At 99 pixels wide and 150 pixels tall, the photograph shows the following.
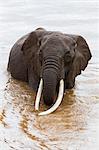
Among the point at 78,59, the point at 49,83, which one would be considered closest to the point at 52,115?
the point at 49,83

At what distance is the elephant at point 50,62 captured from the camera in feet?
23.3

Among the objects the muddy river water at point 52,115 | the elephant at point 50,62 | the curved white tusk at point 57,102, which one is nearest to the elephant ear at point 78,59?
the elephant at point 50,62

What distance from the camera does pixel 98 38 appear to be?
11.2m

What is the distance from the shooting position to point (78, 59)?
308 inches

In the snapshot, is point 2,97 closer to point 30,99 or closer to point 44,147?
point 30,99

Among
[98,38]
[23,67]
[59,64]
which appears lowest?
[98,38]

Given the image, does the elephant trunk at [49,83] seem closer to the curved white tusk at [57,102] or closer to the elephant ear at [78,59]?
the curved white tusk at [57,102]

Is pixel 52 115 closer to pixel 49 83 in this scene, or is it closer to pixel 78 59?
pixel 49 83

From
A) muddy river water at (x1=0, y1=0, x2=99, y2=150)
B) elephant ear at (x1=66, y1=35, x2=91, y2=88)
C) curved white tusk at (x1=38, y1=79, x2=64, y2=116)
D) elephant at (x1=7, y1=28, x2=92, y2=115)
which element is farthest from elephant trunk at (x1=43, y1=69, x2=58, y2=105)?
elephant ear at (x1=66, y1=35, x2=91, y2=88)

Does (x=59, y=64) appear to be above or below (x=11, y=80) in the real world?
above

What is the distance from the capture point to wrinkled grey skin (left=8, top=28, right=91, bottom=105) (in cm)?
711

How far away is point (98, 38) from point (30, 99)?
12.7 feet

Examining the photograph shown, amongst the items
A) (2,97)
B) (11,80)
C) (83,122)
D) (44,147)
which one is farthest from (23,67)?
(44,147)

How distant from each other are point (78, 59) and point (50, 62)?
0.74 meters
